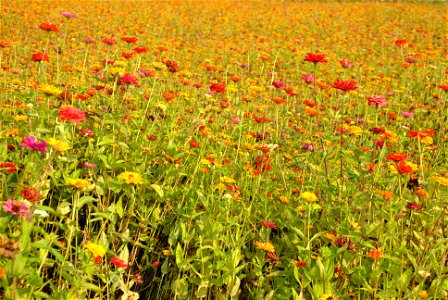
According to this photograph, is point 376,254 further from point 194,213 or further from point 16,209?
point 16,209

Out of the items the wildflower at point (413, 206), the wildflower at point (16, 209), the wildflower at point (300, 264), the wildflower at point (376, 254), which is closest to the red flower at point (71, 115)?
the wildflower at point (16, 209)

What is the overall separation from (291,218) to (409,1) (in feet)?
73.5

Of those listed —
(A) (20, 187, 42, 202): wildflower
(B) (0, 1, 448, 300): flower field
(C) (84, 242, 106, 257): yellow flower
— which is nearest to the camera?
(A) (20, 187, 42, 202): wildflower

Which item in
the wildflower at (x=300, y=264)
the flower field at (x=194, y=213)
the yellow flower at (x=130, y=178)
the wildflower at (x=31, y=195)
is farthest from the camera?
the yellow flower at (x=130, y=178)

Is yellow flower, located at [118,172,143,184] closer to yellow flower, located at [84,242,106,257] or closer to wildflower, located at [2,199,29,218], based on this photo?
yellow flower, located at [84,242,106,257]

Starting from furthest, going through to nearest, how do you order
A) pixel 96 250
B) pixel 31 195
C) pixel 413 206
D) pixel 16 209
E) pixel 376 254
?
pixel 413 206 → pixel 376 254 → pixel 96 250 → pixel 31 195 → pixel 16 209

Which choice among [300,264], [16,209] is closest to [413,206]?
[300,264]

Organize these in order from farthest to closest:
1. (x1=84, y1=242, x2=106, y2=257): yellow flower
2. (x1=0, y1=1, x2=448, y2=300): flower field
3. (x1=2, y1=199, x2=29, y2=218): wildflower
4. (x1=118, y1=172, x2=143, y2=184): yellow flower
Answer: (x1=118, y1=172, x2=143, y2=184): yellow flower < (x1=0, y1=1, x2=448, y2=300): flower field < (x1=84, y1=242, x2=106, y2=257): yellow flower < (x1=2, y1=199, x2=29, y2=218): wildflower

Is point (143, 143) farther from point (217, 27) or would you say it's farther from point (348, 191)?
point (217, 27)

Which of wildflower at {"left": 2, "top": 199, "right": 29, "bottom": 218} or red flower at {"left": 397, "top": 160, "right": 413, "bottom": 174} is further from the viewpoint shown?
red flower at {"left": 397, "top": 160, "right": 413, "bottom": 174}

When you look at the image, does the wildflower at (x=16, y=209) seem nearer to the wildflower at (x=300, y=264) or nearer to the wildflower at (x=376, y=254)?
the wildflower at (x=300, y=264)

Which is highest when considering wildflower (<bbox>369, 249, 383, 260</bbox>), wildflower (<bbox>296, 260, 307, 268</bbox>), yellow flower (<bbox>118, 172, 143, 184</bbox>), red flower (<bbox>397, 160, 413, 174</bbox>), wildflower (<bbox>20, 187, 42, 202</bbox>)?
red flower (<bbox>397, 160, 413, 174</bbox>)

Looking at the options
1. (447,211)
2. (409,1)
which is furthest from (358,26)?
(447,211)


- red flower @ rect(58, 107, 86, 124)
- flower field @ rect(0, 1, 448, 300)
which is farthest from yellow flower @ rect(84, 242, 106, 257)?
red flower @ rect(58, 107, 86, 124)
